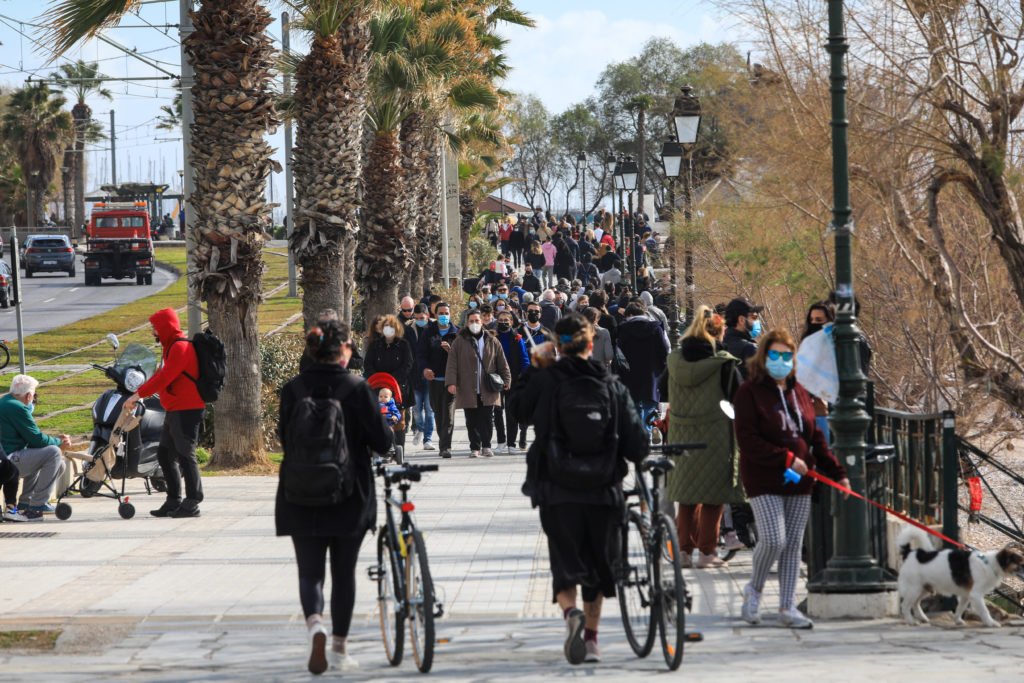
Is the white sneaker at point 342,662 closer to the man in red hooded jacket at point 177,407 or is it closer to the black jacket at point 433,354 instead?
the man in red hooded jacket at point 177,407

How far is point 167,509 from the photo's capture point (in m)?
11.9

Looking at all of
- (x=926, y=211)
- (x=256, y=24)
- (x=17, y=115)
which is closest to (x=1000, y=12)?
(x=926, y=211)

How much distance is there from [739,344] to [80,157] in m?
81.2

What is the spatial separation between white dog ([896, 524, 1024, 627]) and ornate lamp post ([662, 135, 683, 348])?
397 inches

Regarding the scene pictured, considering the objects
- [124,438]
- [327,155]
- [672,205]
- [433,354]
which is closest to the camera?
[124,438]

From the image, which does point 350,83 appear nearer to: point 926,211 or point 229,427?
point 229,427

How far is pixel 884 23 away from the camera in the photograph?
43.9ft

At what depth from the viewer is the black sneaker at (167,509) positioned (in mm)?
11867

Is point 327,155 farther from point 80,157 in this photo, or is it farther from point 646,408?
point 80,157

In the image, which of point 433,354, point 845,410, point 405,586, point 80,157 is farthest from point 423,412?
point 80,157

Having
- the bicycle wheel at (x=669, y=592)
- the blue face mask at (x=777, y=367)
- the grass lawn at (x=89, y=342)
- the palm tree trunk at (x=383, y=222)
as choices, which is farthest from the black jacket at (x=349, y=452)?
the palm tree trunk at (x=383, y=222)

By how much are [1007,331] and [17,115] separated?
72.5 metres

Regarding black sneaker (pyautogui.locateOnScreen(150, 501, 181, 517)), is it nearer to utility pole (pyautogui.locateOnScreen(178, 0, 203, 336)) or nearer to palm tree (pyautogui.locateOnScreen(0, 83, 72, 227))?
utility pole (pyautogui.locateOnScreen(178, 0, 203, 336))

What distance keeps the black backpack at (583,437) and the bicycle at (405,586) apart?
29.4 inches
